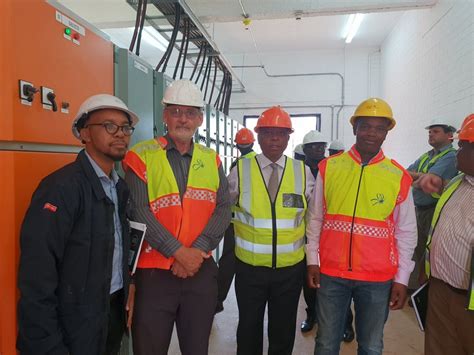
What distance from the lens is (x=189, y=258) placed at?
1472 mm

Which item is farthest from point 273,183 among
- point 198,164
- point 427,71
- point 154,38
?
point 154,38

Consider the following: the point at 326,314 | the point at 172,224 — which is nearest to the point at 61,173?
the point at 172,224

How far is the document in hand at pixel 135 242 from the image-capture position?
4.76ft

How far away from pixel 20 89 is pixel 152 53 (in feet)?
23.4

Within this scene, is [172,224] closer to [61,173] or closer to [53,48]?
[61,173]

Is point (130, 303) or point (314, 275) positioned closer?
point (130, 303)

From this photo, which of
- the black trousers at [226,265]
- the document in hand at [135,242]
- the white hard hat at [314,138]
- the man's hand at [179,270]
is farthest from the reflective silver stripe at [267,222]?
the white hard hat at [314,138]

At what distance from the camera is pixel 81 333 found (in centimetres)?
119

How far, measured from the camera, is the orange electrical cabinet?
1.17m

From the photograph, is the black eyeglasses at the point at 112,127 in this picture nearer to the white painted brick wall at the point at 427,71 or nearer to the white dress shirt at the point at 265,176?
the white dress shirt at the point at 265,176

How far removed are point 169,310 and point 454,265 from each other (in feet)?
4.23

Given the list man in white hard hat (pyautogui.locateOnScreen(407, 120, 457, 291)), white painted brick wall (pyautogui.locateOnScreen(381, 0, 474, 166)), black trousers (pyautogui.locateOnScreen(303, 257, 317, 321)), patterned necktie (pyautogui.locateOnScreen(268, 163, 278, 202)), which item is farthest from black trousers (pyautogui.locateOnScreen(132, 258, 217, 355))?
white painted brick wall (pyautogui.locateOnScreen(381, 0, 474, 166))

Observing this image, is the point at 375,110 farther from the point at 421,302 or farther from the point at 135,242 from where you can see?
the point at 135,242

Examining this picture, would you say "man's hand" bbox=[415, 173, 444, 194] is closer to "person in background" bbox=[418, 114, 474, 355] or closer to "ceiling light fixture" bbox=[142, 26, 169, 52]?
"person in background" bbox=[418, 114, 474, 355]
